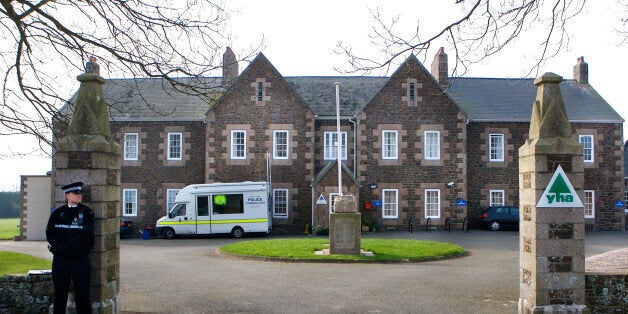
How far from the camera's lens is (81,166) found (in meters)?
9.23

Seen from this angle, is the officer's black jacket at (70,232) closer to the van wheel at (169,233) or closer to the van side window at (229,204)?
the van side window at (229,204)

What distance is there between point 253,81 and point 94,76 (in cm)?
2336

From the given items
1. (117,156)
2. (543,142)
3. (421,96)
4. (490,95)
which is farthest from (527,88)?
(117,156)

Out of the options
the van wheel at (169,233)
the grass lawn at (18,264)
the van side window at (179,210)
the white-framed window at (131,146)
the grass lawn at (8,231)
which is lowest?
the grass lawn at (8,231)

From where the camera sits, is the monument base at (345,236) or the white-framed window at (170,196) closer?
the monument base at (345,236)

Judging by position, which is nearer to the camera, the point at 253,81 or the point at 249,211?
the point at 249,211

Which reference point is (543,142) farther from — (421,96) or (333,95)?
(333,95)

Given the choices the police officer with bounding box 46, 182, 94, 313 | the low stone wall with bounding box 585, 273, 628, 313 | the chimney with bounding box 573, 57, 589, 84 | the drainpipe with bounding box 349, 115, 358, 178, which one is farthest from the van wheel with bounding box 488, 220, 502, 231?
the police officer with bounding box 46, 182, 94, 313

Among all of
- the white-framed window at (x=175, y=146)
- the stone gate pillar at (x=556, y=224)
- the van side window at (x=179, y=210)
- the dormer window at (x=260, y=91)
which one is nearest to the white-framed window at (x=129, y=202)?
the white-framed window at (x=175, y=146)

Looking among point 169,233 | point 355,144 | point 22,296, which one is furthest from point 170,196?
point 22,296

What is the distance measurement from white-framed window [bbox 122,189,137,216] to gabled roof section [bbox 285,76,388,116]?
37.3 feet

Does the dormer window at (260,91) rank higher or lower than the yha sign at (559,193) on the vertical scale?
higher

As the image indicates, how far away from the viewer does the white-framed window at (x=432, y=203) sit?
1266 inches

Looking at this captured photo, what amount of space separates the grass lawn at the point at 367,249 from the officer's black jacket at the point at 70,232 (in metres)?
10.2
